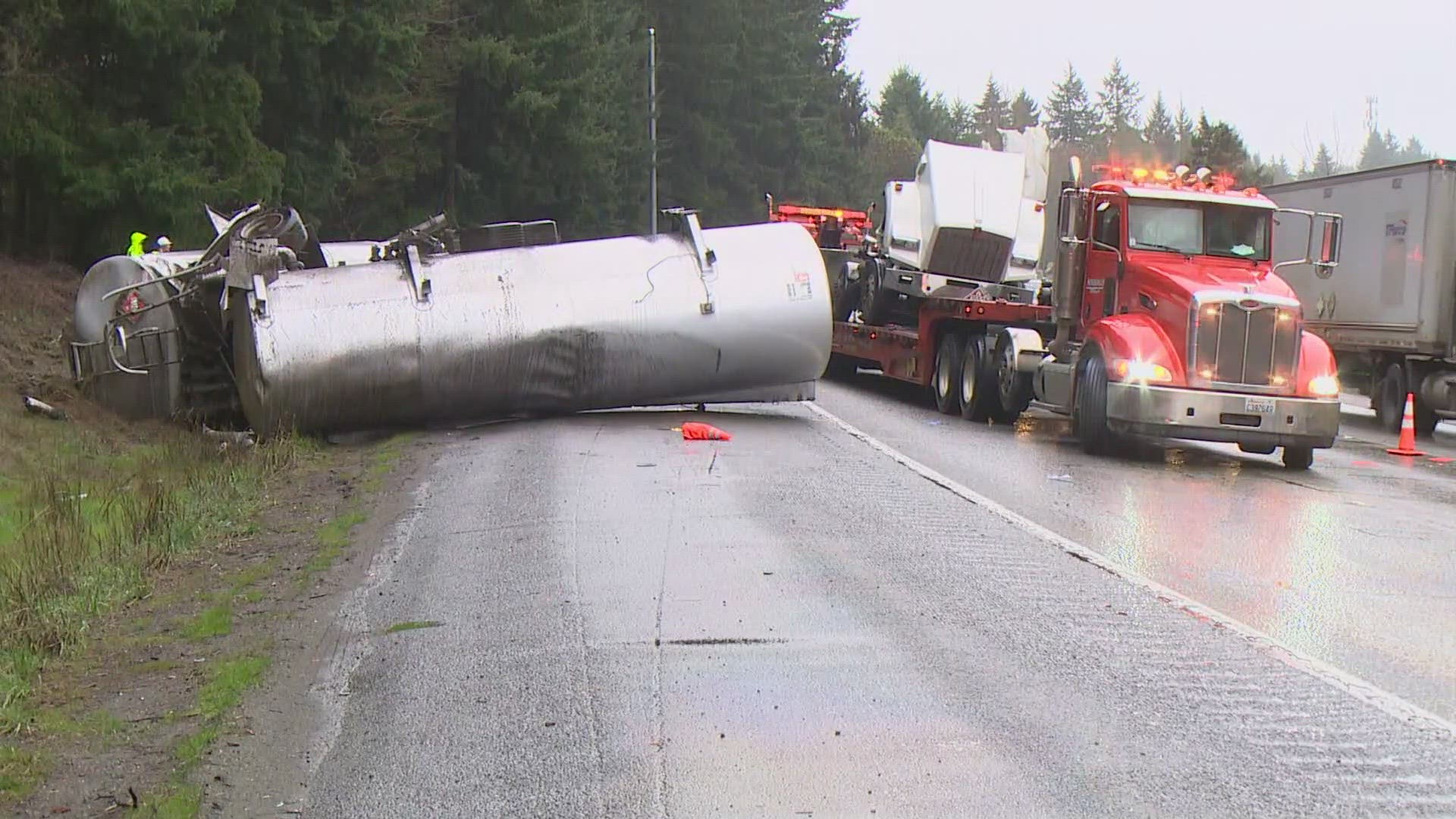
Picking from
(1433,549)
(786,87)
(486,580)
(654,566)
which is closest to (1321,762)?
(654,566)

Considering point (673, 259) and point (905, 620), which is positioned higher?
point (673, 259)

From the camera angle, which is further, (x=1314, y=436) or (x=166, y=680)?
(x=1314, y=436)

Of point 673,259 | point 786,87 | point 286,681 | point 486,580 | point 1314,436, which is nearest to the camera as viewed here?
point 286,681

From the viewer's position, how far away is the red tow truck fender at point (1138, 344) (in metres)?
14.0

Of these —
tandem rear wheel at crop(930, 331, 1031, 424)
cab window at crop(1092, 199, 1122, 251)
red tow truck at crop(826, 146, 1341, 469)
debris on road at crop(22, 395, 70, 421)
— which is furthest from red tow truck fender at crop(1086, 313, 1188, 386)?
debris on road at crop(22, 395, 70, 421)

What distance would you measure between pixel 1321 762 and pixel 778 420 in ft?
A: 35.8

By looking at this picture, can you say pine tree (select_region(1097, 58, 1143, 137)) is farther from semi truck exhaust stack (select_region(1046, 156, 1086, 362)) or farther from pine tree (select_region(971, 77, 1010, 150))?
semi truck exhaust stack (select_region(1046, 156, 1086, 362))

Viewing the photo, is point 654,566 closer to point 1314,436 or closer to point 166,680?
point 166,680

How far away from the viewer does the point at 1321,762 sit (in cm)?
517

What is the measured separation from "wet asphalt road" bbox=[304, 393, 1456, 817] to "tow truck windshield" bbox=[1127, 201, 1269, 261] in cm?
459

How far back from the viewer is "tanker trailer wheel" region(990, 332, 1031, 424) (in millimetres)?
17047

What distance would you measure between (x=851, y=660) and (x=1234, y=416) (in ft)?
28.2

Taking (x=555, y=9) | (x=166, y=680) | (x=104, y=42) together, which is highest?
(x=555, y=9)

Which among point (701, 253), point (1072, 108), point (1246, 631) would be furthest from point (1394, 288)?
point (1072, 108)
